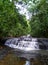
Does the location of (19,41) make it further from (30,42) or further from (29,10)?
(29,10)

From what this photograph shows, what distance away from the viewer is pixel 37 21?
117ft

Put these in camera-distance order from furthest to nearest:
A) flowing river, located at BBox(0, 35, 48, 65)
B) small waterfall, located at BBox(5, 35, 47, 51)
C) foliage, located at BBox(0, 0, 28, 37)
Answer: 1. small waterfall, located at BBox(5, 35, 47, 51)
2. foliage, located at BBox(0, 0, 28, 37)
3. flowing river, located at BBox(0, 35, 48, 65)

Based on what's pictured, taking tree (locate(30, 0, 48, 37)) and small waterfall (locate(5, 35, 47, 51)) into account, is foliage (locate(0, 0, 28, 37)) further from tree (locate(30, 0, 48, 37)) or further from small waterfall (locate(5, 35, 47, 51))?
tree (locate(30, 0, 48, 37))

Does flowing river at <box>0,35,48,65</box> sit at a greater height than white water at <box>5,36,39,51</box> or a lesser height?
greater

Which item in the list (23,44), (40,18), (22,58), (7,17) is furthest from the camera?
(40,18)

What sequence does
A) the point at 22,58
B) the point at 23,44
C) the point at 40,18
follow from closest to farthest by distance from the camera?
Result: the point at 22,58, the point at 23,44, the point at 40,18

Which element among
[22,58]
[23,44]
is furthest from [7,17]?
[22,58]

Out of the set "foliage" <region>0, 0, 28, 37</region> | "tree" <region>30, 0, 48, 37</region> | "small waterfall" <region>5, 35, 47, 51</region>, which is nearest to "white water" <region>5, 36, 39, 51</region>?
"small waterfall" <region>5, 35, 47, 51</region>

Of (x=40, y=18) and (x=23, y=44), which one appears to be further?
(x=40, y=18)

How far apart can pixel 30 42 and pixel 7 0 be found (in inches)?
236

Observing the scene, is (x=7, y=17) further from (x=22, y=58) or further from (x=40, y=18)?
(x=40, y=18)

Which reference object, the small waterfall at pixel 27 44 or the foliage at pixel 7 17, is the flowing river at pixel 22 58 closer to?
the foliage at pixel 7 17

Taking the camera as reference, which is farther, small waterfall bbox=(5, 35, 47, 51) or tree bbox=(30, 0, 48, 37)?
tree bbox=(30, 0, 48, 37)

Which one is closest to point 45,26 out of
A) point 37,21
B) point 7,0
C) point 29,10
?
point 37,21
